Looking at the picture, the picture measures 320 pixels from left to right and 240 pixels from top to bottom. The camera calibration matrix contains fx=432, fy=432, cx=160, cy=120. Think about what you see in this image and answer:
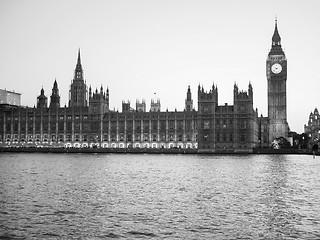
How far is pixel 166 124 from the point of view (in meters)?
155

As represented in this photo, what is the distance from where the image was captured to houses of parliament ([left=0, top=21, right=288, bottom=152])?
5822 inches

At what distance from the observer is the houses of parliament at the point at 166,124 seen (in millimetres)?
147875

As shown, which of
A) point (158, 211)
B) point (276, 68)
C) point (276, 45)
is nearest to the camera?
point (158, 211)

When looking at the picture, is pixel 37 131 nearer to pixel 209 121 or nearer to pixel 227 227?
pixel 209 121

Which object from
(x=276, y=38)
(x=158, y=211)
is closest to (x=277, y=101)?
(x=276, y=38)

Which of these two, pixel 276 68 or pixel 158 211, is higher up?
pixel 276 68

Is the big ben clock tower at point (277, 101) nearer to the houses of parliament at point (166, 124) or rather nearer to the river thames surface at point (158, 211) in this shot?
the houses of parliament at point (166, 124)

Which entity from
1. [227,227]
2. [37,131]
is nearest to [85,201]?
[227,227]

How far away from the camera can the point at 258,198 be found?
1375 inches

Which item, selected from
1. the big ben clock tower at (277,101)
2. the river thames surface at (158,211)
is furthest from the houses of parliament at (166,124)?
the river thames surface at (158,211)

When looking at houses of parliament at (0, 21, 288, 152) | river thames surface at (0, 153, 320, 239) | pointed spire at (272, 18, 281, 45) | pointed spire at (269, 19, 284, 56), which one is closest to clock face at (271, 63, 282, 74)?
houses of parliament at (0, 21, 288, 152)

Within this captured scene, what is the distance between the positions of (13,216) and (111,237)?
8.10 meters

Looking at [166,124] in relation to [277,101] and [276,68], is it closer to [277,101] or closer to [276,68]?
[277,101]

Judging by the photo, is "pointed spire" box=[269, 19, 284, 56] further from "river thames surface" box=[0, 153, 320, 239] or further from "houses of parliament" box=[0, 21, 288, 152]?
"river thames surface" box=[0, 153, 320, 239]
